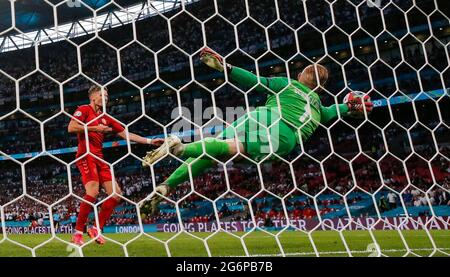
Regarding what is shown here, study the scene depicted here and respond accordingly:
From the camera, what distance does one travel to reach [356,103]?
1365 mm

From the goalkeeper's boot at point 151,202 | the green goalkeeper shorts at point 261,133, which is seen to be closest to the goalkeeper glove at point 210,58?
the green goalkeeper shorts at point 261,133

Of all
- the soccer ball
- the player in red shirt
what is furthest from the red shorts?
the soccer ball

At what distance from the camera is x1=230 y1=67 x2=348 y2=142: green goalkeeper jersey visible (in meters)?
1.17

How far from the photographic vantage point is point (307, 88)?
1335 millimetres

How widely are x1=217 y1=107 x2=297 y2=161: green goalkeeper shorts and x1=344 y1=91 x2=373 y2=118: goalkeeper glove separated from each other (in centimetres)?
→ 27

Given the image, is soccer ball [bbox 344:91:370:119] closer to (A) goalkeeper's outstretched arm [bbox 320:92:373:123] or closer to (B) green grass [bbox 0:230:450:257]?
(A) goalkeeper's outstretched arm [bbox 320:92:373:123]

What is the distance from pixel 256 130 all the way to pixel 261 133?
2cm

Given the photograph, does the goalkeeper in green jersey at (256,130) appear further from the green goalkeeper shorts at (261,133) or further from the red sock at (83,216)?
the red sock at (83,216)

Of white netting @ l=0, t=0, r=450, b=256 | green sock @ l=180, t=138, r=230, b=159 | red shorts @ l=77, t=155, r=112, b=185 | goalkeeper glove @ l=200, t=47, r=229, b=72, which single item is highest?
goalkeeper glove @ l=200, t=47, r=229, b=72

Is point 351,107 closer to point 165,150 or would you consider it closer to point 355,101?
point 355,101

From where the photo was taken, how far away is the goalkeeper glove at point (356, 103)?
4.41 ft

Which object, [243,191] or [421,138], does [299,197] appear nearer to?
[243,191]
